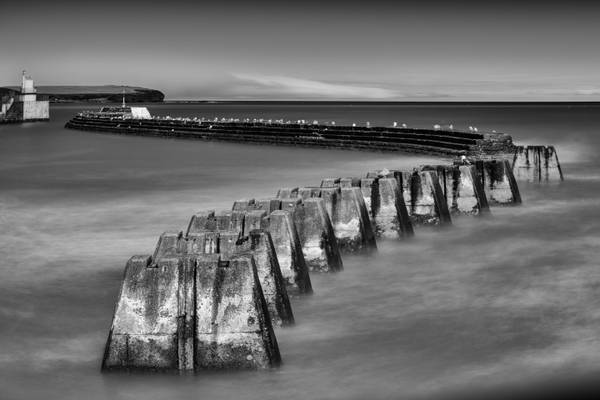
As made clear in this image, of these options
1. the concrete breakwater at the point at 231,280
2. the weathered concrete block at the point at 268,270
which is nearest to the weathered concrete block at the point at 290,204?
the concrete breakwater at the point at 231,280

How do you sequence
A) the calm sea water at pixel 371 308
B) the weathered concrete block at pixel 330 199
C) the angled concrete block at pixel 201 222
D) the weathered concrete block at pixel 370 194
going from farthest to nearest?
the weathered concrete block at pixel 370 194
the weathered concrete block at pixel 330 199
the angled concrete block at pixel 201 222
the calm sea water at pixel 371 308

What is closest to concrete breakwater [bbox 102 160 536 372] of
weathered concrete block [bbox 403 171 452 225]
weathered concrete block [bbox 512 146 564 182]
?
weathered concrete block [bbox 403 171 452 225]

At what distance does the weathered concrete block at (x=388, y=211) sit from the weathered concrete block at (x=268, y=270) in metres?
4.90

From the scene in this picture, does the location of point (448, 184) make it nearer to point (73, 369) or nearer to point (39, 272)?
point (39, 272)

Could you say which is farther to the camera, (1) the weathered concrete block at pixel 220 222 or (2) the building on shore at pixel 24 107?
(2) the building on shore at pixel 24 107

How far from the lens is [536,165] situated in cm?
2225

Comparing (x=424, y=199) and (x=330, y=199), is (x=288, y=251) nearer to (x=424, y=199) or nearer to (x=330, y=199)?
(x=330, y=199)

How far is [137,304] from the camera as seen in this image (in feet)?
22.7

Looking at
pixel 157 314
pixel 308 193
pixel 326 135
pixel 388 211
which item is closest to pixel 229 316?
pixel 157 314

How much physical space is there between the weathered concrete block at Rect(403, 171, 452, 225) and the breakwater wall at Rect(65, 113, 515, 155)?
48.8 feet

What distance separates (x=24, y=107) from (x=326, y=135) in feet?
200

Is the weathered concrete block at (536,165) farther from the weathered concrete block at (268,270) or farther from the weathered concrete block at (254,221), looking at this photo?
the weathered concrete block at (268,270)

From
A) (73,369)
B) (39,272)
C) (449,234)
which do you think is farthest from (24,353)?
(449,234)

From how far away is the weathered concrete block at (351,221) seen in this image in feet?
38.1
